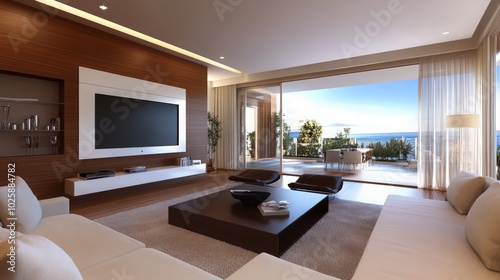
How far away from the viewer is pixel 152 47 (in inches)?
186

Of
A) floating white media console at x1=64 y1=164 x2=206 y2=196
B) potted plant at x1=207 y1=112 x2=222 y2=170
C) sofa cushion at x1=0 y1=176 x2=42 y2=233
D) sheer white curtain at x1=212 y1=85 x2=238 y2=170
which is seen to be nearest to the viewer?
sofa cushion at x1=0 y1=176 x2=42 y2=233

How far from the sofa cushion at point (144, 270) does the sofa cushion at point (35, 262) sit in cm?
46

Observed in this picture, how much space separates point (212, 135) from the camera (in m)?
7.12

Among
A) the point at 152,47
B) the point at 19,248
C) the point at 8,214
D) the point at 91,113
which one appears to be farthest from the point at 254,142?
the point at 19,248

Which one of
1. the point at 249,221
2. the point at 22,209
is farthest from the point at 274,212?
the point at 22,209

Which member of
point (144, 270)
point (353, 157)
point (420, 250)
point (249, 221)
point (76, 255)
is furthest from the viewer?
point (353, 157)

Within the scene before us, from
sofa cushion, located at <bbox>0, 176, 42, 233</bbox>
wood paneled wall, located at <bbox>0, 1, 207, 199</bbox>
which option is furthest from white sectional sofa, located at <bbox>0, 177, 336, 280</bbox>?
wood paneled wall, located at <bbox>0, 1, 207, 199</bbox>

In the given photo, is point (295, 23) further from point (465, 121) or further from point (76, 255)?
point (76, 255)

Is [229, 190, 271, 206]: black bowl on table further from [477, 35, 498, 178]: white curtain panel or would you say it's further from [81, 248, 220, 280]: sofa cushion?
[477, 35, 498, 178]: white curtain panel

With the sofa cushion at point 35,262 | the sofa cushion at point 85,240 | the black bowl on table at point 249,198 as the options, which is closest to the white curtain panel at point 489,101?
the black bowl on table at point 249,198

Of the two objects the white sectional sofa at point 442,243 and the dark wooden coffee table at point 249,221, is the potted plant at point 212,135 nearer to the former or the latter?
the dark wooden coffee table at point 249,221

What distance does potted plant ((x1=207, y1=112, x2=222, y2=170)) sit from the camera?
23.4 ft

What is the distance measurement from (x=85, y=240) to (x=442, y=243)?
92.0 inches

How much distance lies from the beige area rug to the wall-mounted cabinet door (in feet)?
5.09
